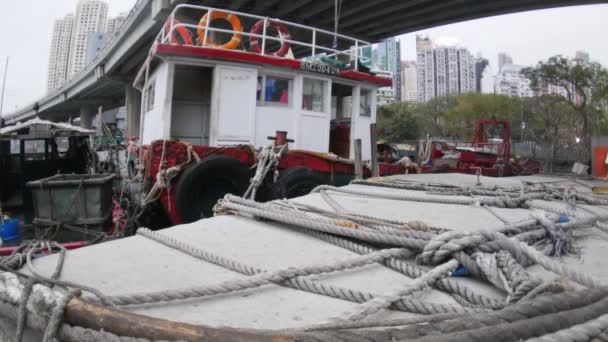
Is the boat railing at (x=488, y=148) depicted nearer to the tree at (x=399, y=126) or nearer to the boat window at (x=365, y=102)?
the boat window at (x=365, y=102)

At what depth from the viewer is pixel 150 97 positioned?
6938mm

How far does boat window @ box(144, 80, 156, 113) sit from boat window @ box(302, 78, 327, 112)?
8.60 ft

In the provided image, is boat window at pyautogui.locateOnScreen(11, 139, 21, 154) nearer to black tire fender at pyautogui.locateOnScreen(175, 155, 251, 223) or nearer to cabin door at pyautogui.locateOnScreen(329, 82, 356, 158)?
black tire fender at pyautogui.locateOnScreen(175, 155, 251, 223)

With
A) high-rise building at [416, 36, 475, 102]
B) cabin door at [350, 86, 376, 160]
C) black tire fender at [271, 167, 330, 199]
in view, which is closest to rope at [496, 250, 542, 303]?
black tire fender at [271, 167, 330, 199]

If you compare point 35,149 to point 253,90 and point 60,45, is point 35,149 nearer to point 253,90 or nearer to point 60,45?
point 253,90

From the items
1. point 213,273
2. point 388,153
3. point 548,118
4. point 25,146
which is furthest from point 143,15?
point 548,118

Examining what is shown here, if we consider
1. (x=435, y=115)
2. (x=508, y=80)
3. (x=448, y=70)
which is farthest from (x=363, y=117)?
(x=508, y=80)

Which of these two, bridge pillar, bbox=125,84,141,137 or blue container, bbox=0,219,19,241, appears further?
bridge pillar, bbox=125,84,141,137

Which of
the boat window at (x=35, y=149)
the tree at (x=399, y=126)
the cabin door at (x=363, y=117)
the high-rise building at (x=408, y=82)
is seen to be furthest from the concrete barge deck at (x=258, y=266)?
the high-rise building at (x=408, y=82)

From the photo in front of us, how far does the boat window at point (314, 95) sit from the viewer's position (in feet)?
20.6

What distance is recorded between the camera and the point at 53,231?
5.12m

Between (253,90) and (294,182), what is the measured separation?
1585 millimetres

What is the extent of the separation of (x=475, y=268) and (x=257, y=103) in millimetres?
4881

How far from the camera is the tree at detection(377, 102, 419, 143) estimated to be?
113ft
